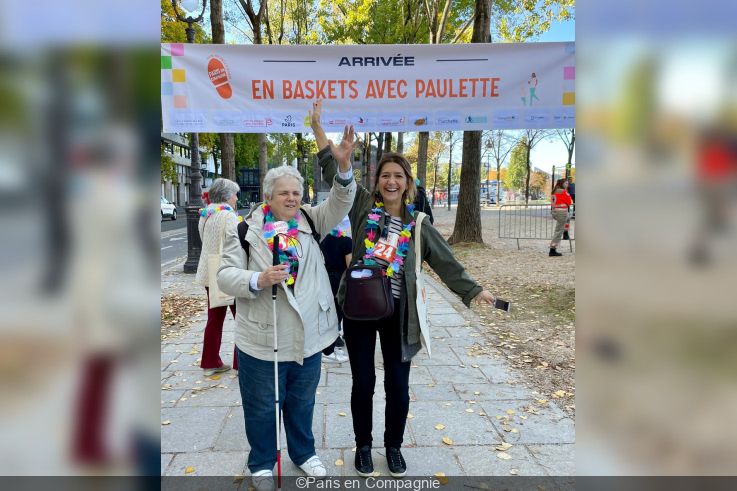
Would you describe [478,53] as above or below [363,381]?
above

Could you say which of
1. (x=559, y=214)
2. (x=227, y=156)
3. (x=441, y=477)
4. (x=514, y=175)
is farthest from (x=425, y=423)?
(x=514, y=175)

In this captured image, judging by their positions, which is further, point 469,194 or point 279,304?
point 469,194

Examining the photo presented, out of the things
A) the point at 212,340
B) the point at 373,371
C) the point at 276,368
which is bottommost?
the point at 212,340

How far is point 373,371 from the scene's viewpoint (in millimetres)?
2994

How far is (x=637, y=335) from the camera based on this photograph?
0.80 meters

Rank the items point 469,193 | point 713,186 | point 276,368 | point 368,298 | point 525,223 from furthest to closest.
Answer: point 525,223
point 469,193
point 368,298
point 276,368
point 713,186

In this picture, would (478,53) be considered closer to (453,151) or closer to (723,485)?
(723,485)

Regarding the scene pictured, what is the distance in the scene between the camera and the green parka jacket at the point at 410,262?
2.87 metres

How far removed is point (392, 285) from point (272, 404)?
989 millimetres

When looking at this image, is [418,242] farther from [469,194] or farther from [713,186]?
[469,194]

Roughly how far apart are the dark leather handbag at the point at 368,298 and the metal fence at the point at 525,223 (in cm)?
1605

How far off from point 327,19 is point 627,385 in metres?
24.5

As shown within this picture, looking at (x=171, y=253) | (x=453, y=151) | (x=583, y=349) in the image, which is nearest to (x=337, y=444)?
(x=583, y=349)

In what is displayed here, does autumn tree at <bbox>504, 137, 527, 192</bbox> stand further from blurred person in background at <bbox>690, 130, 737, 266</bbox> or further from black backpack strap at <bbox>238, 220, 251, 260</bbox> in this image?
blurred person in background at <bbox>690, 130, 737, 266</bbox>
